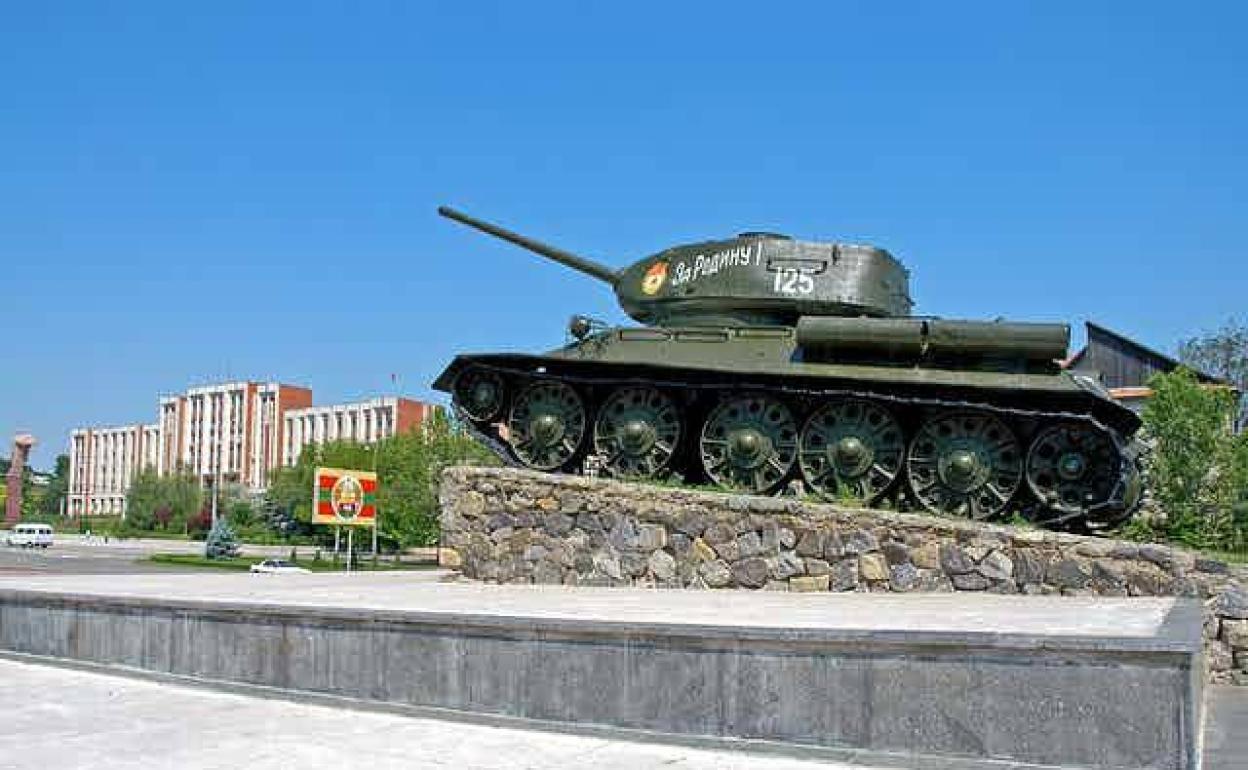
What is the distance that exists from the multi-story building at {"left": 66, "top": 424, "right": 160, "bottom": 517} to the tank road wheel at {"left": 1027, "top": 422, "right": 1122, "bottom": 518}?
127m

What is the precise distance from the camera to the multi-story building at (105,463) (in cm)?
13225

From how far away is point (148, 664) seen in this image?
11156mm

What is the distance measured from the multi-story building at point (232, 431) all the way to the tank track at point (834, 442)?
10237cm

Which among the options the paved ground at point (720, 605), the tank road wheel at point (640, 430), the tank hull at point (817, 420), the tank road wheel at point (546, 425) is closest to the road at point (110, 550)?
the tank road wheel at point (546, 425)

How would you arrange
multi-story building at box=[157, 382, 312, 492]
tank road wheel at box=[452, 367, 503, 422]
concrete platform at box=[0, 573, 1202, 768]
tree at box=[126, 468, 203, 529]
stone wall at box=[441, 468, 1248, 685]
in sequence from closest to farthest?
concrete platform at box=[0, 573, 1202, 768] < stone wall at box=[441, 468, 1248, 685] < tank road wheel at box=[452, 367, 503, 422] < tree at box=[126, 468, 203, 529] < multi-story building at box=[157, 382, 312, 492]

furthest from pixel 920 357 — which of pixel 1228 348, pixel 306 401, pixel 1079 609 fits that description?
pixel 306 401

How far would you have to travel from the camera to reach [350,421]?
112 metres

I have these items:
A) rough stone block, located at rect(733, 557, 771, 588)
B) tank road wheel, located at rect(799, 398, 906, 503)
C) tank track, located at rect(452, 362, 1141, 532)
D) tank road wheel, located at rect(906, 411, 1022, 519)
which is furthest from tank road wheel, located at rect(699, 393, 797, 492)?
tank road wheel, located at rect(906, 411, 1022, 519)

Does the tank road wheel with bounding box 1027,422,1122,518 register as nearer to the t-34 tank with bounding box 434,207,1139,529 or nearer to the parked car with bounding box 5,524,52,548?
the t-34 tank with bounding box 434,207,1139,529

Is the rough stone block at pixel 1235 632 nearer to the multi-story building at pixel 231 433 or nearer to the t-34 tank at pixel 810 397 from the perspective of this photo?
the t-34 tank at pixel 810 397

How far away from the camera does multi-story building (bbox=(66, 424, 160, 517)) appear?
13225cm

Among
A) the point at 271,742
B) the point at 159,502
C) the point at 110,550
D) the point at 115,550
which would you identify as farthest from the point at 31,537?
the point at 271,742

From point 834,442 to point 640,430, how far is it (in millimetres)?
2606

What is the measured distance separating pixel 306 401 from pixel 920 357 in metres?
111
